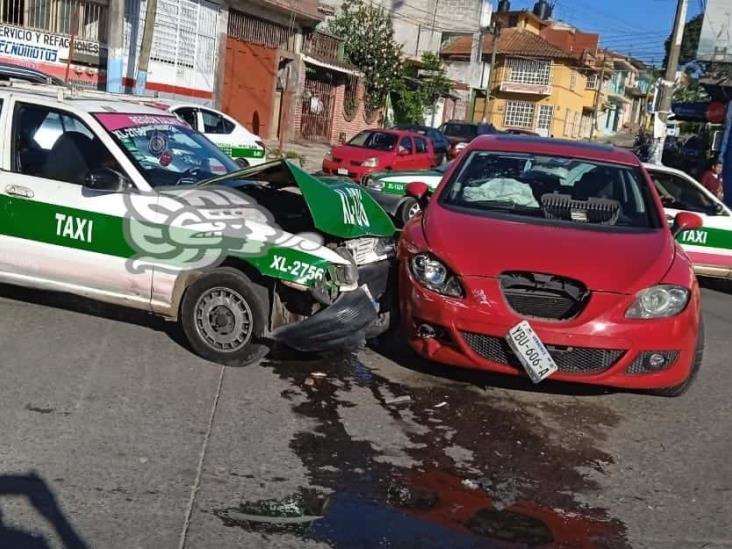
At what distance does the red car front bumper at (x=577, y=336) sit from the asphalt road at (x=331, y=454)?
35 cm

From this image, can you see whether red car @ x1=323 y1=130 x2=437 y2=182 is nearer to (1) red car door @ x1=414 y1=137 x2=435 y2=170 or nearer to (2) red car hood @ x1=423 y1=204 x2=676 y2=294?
(1) red car door @ x1=414 y1=137 x2=435 y2=170

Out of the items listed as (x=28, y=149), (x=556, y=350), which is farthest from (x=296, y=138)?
(x=556, y=350)

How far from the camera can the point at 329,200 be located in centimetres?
586

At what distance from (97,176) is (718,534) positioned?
4359 millimetres

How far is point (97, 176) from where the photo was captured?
576 centimetres

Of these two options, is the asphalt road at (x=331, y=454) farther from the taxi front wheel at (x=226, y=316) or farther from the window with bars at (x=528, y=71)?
the window with bars at (x=528, y=71)

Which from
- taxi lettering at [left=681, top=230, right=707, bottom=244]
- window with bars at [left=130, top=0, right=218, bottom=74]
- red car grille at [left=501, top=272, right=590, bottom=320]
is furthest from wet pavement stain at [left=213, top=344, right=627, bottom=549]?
window with bars at [left=130, top=0, right=218, bottom=74]

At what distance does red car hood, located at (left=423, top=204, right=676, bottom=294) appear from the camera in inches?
199

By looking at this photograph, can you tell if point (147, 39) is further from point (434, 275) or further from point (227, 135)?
point (434, 275)

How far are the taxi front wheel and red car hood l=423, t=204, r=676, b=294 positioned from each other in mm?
1245

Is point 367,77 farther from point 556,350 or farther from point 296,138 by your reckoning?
point 556,350

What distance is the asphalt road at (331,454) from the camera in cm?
367

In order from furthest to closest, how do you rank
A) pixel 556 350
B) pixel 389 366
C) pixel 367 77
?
pixel 367 77, pixel 389 366, pixel 556 350

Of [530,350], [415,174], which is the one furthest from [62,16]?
[530,350]
